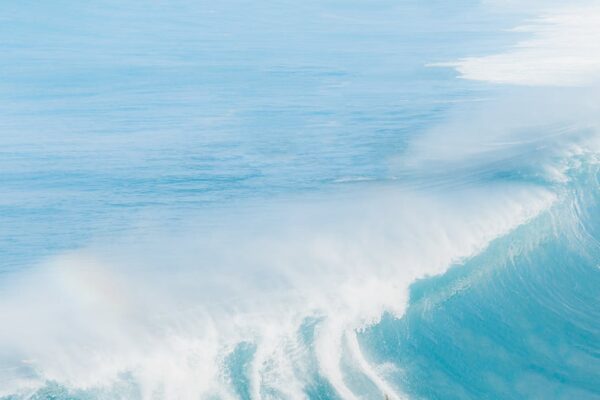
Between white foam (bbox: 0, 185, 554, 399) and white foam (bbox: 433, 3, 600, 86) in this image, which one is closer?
white foam (bbox: 0, 185, 554, 399)

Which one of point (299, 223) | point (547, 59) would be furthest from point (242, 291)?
point (547, 59)

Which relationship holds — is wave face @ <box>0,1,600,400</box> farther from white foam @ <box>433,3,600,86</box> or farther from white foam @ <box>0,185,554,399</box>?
white foam @ <box>433,3,600,86</box>

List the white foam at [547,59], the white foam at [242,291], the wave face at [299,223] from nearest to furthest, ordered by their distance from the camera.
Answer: the white foam at [242,291]
the wave face at [299,223]
the white foam at [547,59]

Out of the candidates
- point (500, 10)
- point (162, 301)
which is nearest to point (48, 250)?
point (162, 301)

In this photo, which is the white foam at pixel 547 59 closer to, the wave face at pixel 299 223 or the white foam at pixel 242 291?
the wave face at pixel 299 223

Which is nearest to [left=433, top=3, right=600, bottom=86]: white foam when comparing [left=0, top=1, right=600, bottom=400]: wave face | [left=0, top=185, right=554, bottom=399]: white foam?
[left=0, top=1, right=600, bottom=400]: wave face

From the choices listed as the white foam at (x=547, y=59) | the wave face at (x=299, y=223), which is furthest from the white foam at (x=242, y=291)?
the white foam at (x=547, y=59)

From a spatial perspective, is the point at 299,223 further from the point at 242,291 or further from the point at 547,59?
the point at 547,59

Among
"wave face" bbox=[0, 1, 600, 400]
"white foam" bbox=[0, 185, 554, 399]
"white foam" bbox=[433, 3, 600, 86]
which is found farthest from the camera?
"white foam" bbox=[433, 3, 600, 86]
